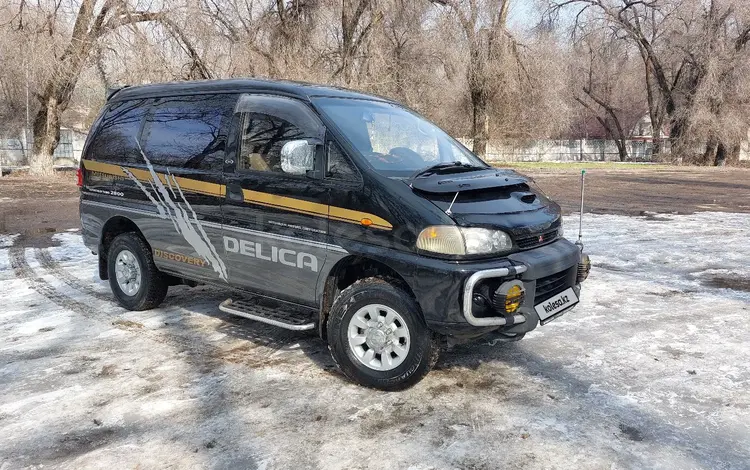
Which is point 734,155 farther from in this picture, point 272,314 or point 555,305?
point 272,314

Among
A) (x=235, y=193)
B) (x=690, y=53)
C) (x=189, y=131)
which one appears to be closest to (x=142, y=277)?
(x=189, y=131)

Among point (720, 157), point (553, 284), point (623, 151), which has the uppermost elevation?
point (623, 151)

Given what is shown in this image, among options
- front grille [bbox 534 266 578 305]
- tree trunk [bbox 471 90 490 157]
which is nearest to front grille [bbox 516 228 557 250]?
front grille [bbox 534 266 578 305]

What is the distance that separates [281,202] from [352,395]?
4.99ft

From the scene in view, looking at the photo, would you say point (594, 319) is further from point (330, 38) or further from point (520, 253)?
point (330, 38)

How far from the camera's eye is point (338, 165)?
4.32m

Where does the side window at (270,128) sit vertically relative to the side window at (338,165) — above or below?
above

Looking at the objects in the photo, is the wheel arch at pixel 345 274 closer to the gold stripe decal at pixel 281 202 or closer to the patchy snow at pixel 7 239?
the gold stripe decal at pixel 281 202

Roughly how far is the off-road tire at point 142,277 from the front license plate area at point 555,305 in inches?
144

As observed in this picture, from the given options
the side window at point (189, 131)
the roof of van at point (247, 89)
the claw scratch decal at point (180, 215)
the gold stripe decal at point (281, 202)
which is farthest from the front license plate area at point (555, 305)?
the side window at point (189, 131)

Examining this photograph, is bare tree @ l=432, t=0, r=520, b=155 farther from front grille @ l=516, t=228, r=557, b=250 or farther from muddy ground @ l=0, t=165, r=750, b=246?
front grille @ l=516, t=228, r=557, b=250

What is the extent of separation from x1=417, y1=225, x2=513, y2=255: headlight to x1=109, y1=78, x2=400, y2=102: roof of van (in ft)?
5.08

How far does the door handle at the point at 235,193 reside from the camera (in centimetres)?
479

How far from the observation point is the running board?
14.8 feet
